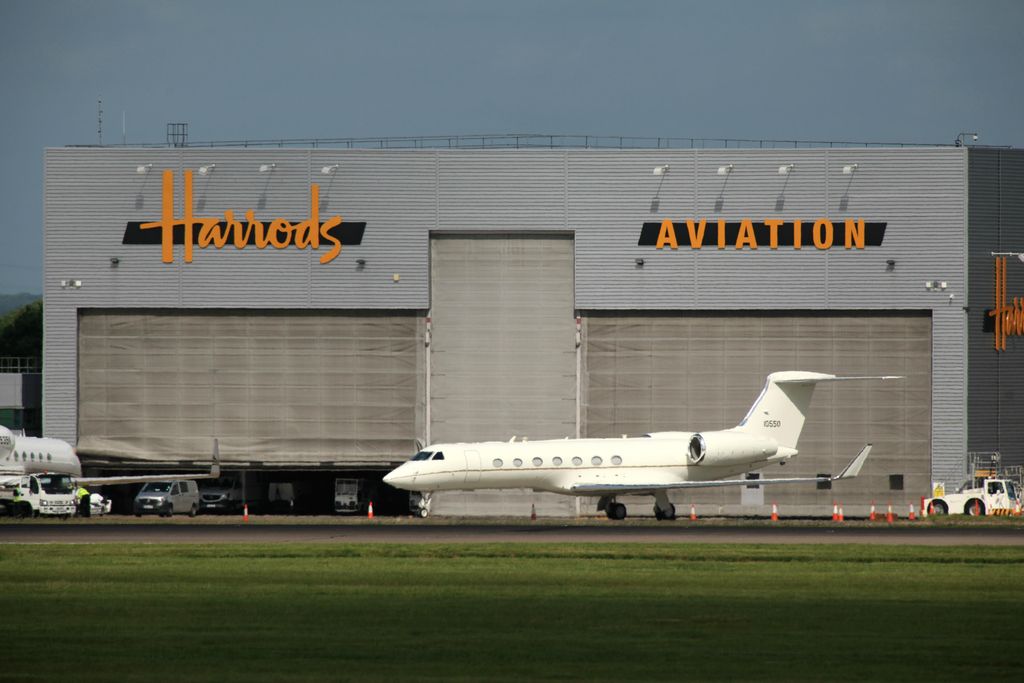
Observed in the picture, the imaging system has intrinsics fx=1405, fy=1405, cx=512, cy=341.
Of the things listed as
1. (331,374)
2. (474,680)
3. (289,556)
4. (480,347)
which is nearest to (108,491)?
(331,374)

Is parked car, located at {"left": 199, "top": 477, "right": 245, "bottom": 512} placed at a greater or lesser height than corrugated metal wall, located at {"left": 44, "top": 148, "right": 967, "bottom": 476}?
lesser

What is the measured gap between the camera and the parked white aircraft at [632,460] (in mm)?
46219

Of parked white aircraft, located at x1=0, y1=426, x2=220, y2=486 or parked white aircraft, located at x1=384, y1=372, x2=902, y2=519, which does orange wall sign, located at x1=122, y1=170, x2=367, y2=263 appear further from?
parked white aircraft, located at x1=384, y1=372, x2=902, y2=519

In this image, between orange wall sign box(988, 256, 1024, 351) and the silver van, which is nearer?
the silver van

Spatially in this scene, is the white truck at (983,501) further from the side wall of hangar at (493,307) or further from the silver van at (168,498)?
the silver van at (168,498)

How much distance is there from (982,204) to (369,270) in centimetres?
2635

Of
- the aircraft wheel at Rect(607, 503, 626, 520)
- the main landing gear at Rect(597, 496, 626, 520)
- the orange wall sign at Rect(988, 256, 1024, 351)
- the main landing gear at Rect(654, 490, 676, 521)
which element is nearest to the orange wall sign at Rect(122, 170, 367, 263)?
the main landing gear at Rect(597, 496, 626, 520)

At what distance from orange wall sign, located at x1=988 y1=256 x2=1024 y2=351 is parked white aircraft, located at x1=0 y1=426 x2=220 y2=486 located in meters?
33.1

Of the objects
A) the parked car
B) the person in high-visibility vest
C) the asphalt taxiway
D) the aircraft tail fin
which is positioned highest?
the aircraft tail fin

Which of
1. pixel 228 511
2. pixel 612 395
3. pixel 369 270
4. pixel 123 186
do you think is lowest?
pixel 228 511

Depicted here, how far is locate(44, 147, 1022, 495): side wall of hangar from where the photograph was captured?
59938 mm

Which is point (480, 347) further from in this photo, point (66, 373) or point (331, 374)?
point (66, 373)

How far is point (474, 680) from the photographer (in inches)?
625

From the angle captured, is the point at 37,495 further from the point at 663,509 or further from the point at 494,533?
the point at 663,509
